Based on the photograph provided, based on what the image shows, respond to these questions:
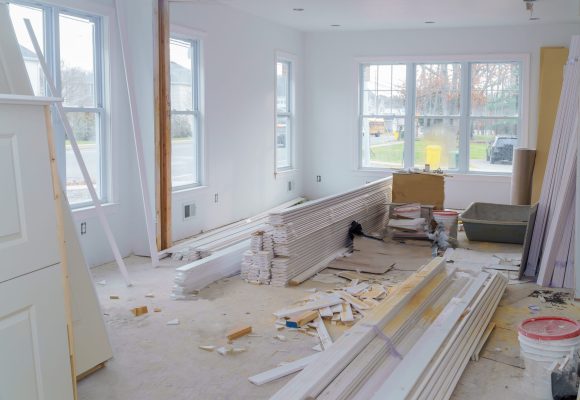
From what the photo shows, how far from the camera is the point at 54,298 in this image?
2.74m

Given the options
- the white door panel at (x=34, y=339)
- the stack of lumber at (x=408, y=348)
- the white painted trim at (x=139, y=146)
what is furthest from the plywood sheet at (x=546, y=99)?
the white door panel at (x=34, y=339)

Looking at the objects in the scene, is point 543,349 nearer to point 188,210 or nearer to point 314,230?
point 314,230

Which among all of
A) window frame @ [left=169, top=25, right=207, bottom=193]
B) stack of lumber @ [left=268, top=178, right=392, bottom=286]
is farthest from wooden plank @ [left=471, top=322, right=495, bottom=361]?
window frame @ [left=169, top=25, right=207, bottom=193]

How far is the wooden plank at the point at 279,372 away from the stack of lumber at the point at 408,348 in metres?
0.07

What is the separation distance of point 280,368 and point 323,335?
2.05ft

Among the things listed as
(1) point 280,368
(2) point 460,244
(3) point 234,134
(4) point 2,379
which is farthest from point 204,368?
(3) point 234,134

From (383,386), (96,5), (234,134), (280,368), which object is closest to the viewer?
(383,386)

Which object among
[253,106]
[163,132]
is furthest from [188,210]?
[253,106]

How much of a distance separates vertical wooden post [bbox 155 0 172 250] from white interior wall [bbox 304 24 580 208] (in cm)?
473

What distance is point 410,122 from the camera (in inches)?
419

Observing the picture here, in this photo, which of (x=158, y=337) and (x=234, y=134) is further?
(x=234, y=134)

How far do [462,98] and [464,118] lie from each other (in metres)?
0.32

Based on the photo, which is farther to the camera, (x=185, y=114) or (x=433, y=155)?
(x=433, y=155)

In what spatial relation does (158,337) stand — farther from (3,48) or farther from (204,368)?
(3,48)
